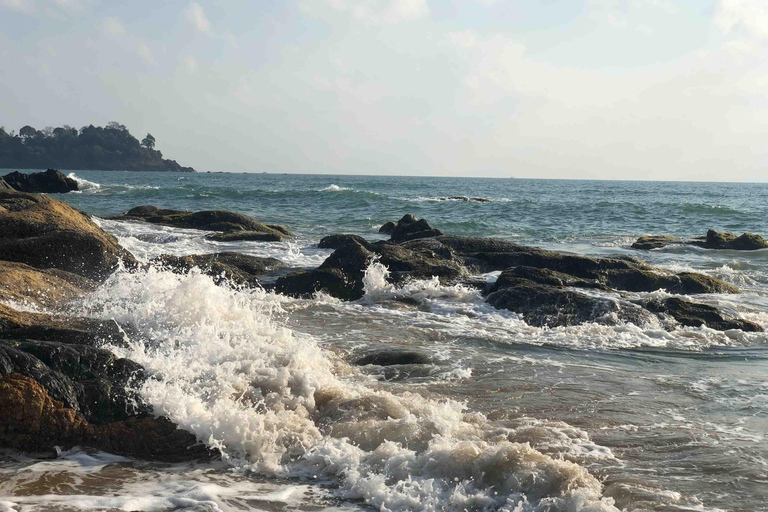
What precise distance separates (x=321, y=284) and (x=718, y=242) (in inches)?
578

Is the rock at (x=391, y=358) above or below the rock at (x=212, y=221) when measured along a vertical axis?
below

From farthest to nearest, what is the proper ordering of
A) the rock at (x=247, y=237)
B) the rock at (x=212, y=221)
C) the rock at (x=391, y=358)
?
1. the rock at (x=212, y=221)
2. the rock at (x=247, y=237)
3. the rock at (x=391, y=358)

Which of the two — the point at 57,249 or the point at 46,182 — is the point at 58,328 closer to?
the point at 57,249

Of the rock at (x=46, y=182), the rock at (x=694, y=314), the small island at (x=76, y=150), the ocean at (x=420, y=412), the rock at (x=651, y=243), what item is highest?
the small island at (x=76, y=150)

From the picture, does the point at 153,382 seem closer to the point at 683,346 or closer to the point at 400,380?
the point at 400,380

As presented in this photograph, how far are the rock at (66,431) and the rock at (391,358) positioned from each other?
2648 mm

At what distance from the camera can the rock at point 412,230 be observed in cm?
1771

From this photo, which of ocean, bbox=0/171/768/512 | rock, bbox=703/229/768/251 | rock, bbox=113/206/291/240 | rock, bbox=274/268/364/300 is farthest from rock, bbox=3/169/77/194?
rock, bbox=703/229/768/251

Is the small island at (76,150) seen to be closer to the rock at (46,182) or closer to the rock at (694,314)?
the rock at (46,182)

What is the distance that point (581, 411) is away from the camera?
5.86 meters

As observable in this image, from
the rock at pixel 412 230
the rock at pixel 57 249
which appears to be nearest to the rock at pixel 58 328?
the rock at pixel 57 249

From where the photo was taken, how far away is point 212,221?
69.5 ft

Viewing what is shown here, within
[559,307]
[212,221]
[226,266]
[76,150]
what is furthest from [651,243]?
[76,150]

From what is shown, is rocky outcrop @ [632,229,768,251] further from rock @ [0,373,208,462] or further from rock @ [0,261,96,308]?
rock @ [0,373,208,462]
